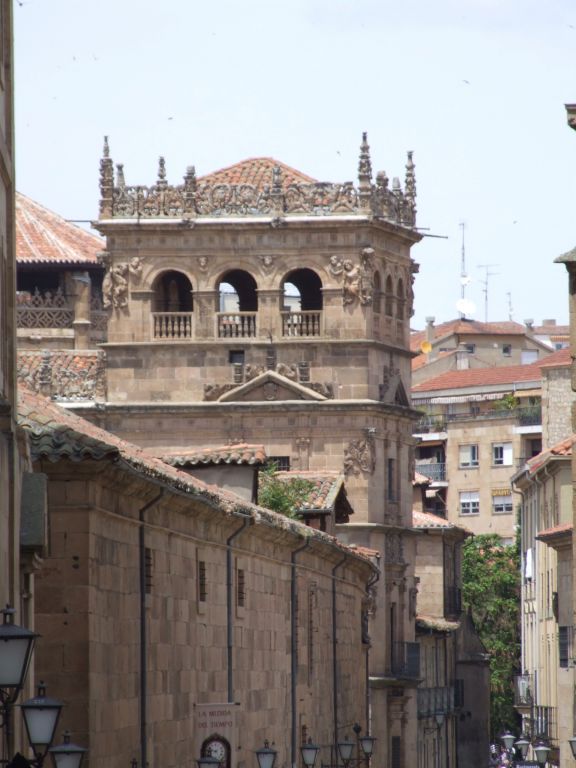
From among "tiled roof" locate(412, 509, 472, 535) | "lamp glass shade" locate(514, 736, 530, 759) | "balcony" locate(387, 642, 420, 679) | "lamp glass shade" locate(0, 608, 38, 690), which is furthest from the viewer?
"tiled roof" locate(412, 509, 472, 535)

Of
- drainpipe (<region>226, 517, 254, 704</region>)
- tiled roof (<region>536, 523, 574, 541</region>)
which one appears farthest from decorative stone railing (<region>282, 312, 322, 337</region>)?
drainpipe (<region>226, 517, 254, 704</region>)

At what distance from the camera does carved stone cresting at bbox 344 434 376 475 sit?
312ft

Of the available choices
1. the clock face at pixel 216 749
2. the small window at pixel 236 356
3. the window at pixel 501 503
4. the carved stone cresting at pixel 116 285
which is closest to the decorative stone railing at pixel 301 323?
the small window at pixel 236 356

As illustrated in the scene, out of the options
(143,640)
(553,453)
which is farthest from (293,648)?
(553,453)

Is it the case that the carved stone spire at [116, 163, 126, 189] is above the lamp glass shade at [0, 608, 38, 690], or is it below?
above

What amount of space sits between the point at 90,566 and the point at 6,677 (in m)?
9.08

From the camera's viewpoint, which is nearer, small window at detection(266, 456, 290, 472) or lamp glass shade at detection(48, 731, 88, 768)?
lamp glass shade at detection(48, 731, 88, 768)

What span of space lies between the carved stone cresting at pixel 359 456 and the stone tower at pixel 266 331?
31 mm

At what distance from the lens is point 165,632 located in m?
37.1

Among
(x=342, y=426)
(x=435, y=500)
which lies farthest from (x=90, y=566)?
(x=435, y=500)

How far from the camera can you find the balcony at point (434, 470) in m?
158

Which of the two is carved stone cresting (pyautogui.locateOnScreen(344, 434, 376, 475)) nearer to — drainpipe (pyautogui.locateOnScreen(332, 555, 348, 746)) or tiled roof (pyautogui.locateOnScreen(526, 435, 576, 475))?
tiled roof (pyautogui.locateOnScreen(526, 435, 576, 475))

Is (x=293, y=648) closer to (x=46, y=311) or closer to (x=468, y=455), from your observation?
(x=46, y=311)

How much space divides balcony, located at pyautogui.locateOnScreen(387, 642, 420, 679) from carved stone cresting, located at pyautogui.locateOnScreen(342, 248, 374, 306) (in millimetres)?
12193
